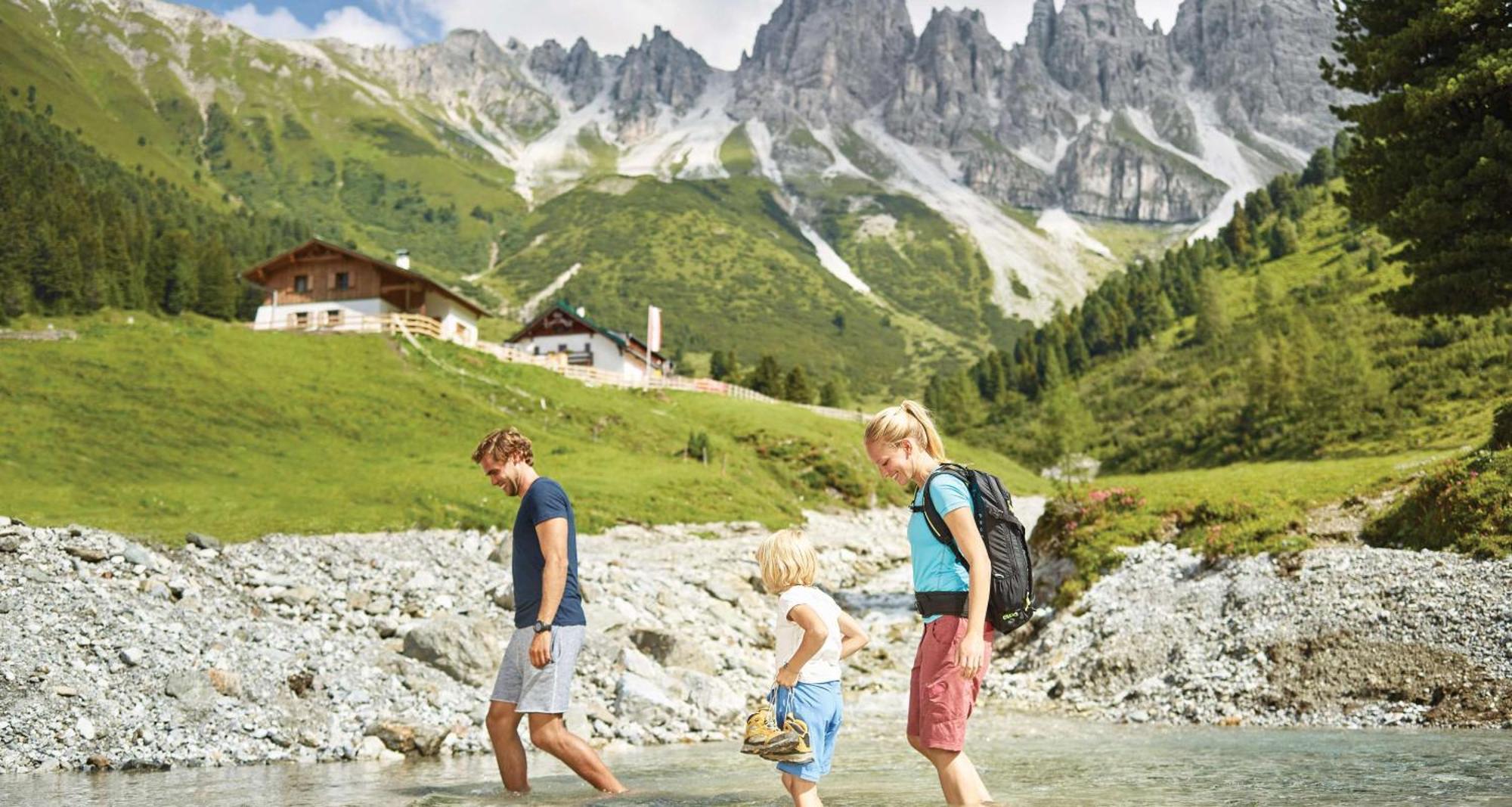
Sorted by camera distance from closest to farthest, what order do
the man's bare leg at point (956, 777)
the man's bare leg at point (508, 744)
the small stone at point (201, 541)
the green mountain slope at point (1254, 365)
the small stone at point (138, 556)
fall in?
1. the man's bare leg at point (956, 777)
2. the man's bare leg at point (508, 744)
3. the small stone at point (138, 556)
4. the small stone at point (201, 541)
5. the green mountain slope at point (1254, 365)

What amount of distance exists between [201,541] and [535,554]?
14.1 metres

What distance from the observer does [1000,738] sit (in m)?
13.0

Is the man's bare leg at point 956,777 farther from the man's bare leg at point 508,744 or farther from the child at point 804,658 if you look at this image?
the man's bare leg at point 508,744

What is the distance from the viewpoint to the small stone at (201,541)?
1920cm

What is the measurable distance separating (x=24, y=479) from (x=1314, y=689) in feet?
101

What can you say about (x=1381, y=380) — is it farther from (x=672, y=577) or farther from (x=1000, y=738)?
(x=1000, y=738)

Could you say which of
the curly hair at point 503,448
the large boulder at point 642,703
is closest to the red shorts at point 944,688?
the curly hair at point 503,448

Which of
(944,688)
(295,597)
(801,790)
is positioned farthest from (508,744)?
(295,597)

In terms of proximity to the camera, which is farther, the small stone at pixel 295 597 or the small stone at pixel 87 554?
the small stone at pixel 295 597

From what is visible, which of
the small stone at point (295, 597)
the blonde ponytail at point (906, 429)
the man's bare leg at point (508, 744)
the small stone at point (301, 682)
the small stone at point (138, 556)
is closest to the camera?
the blonde ponytail at point (906, 429)

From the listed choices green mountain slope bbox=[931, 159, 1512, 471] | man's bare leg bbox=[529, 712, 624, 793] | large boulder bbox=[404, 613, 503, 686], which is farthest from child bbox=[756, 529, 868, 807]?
green mountain slope bbox=[931, 159, 1512, 471]

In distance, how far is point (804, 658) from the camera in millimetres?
6594

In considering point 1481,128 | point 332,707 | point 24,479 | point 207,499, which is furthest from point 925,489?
point 24,479

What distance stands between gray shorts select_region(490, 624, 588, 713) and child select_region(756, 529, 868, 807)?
223cm
